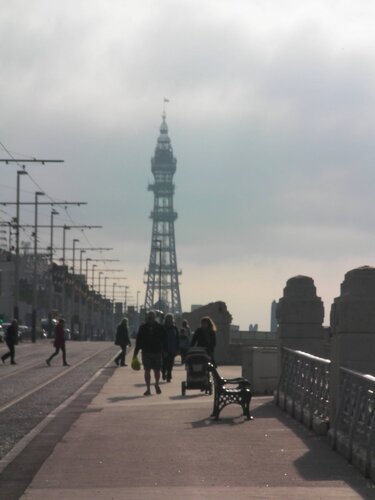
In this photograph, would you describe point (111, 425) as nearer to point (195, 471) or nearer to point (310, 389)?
point (310, 389)

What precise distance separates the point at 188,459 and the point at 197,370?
11041 mm

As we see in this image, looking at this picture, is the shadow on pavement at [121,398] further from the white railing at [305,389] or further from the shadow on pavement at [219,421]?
the shadow on pavement at [219,421]

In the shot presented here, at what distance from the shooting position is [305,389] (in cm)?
1975

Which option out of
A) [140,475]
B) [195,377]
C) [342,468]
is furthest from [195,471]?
[195,377]

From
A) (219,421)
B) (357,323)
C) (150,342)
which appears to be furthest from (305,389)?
(150,342)

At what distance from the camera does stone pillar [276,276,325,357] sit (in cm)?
2355

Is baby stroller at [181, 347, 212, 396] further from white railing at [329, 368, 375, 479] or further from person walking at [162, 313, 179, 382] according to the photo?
white railing at [329, 368, 375, 479]

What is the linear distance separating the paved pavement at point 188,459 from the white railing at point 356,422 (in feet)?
0.53

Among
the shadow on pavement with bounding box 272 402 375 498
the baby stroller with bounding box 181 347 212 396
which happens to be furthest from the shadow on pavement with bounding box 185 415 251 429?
the baby stroller with bounding box 181 347 212 396

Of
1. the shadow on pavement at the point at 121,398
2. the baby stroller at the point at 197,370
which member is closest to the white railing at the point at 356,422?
the baby stroller at the point at 197,370

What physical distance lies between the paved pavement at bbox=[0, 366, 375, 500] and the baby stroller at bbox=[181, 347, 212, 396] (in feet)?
9.91

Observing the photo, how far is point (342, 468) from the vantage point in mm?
14266

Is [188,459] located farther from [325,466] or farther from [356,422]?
[356,422]

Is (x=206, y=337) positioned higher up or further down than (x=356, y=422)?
higher up
